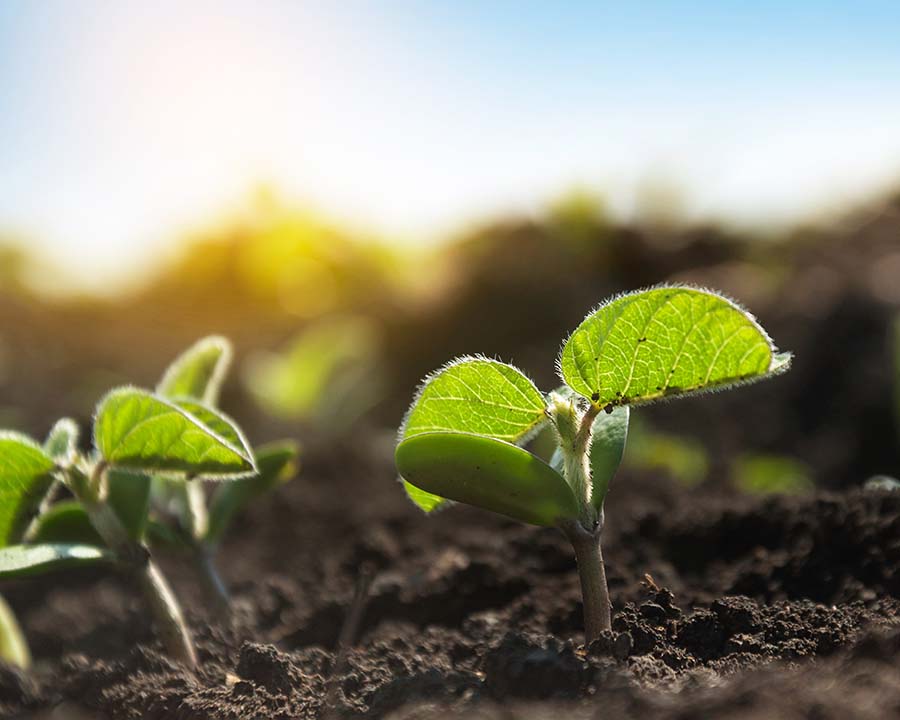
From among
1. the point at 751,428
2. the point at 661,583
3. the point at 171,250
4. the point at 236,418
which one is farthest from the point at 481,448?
the point at 171,250

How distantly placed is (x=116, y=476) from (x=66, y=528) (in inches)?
5.0

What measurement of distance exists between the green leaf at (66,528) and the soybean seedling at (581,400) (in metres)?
0.55

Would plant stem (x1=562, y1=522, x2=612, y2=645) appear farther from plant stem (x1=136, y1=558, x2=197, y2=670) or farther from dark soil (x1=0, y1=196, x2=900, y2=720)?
plant stem (x1=136, y1=558, x2=197, y2=670)

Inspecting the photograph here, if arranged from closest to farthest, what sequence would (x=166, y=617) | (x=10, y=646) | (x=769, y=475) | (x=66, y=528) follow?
(x=166, y=617) → (x=66, y=528) → (x=10, y=646) → (x=769, y=475)

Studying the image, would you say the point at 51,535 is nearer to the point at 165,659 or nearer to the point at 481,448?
the point at 165,659

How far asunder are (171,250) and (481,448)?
6.23 m

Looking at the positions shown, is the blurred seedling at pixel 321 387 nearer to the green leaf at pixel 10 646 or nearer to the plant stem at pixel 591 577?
the green leaf at pixel 10 646

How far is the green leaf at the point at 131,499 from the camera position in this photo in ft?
3.99

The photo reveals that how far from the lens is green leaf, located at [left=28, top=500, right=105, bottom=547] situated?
1.30m

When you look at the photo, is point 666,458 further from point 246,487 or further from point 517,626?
point 246,487

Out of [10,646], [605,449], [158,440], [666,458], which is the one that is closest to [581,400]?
[605,449]

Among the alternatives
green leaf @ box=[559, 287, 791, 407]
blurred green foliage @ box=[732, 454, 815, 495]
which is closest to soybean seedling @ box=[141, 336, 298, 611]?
green leaf @ box=[559, 287, 791, 407]

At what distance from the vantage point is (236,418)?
3729mm

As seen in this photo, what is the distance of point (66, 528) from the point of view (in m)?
1.30
